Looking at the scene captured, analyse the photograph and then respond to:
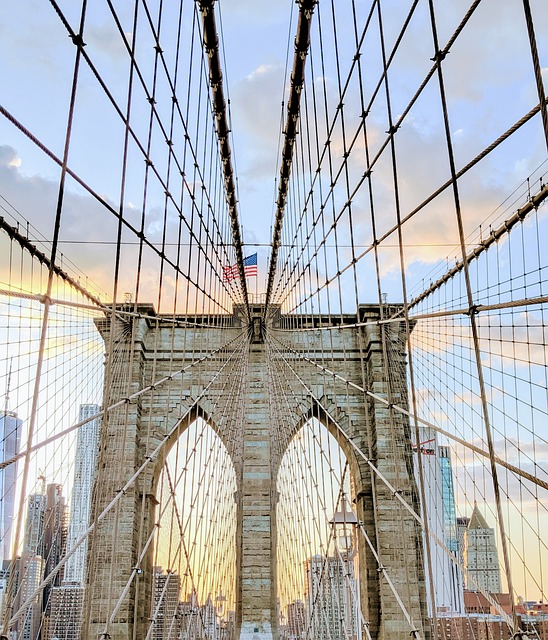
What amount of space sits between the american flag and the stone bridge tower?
1.08 m

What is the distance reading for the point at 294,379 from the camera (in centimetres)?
1736

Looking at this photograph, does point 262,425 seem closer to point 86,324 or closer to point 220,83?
point 86,324

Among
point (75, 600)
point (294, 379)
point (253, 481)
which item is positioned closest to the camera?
point (253, 481)

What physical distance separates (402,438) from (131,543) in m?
6.06

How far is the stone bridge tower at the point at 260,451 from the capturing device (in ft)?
48.8

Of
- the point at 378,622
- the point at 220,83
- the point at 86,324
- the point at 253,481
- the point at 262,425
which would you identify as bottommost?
the point at 378,622

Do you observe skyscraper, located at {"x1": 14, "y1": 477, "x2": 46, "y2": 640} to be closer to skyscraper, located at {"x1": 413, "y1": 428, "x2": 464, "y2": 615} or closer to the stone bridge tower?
the stone bridge tower

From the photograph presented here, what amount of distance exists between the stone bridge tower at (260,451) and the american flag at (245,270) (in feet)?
3.56

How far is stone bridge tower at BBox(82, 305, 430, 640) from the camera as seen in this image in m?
14.9

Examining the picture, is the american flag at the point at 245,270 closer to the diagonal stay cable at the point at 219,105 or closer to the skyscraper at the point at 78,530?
the diagonal stay cable at the point at 219,105

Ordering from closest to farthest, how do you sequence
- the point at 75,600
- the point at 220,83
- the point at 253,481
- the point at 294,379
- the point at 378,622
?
the point at 220,83
the point at 378,622
the point at 253,481
the point at 294,379
the point at 75,600

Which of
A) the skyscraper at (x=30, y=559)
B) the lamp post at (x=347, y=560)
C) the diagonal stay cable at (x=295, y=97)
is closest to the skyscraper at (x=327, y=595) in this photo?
the lamp post at (x=347, y=560)

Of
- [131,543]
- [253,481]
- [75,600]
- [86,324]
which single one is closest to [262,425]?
[253,481]

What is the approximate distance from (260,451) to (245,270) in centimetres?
536
